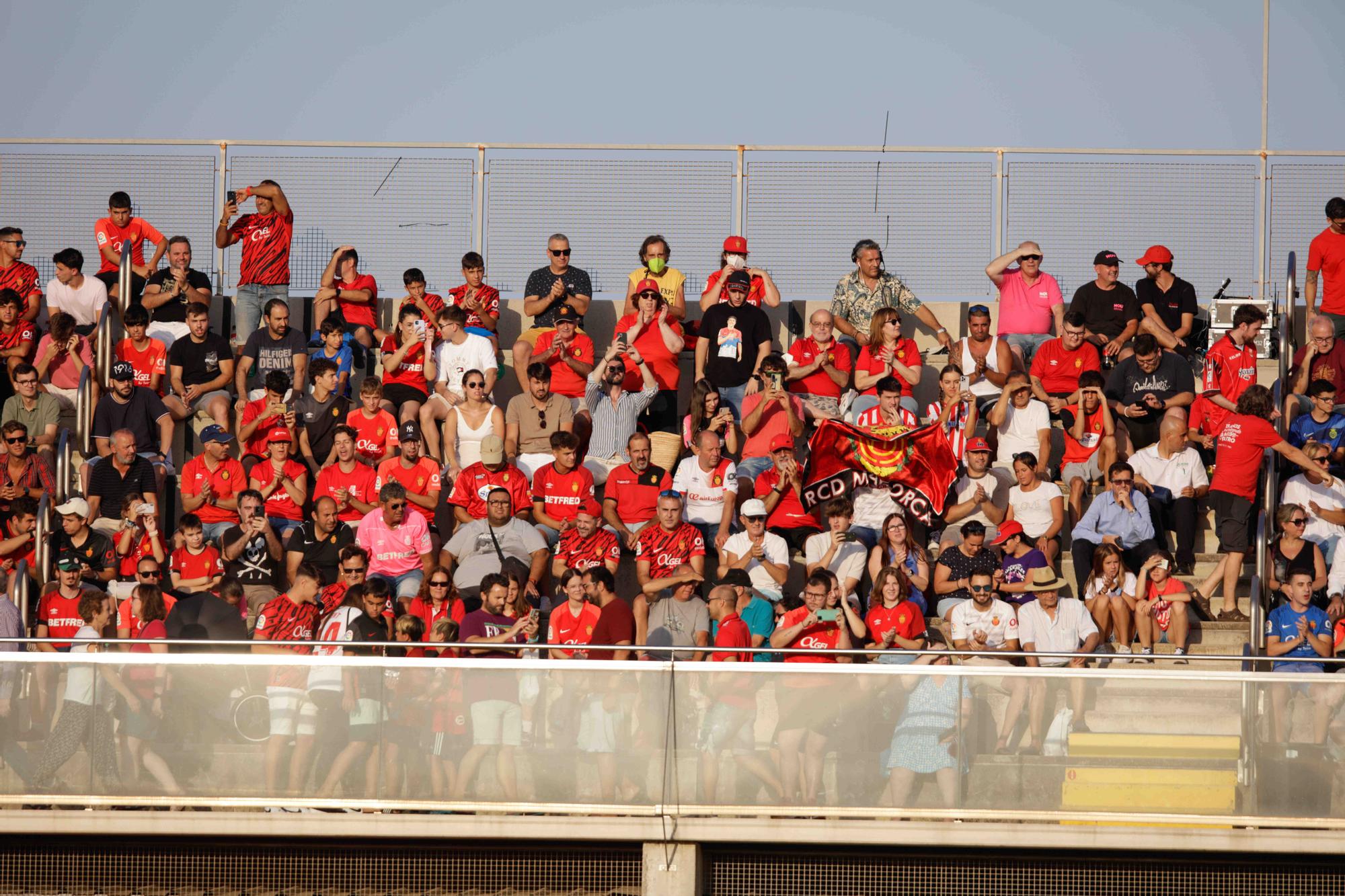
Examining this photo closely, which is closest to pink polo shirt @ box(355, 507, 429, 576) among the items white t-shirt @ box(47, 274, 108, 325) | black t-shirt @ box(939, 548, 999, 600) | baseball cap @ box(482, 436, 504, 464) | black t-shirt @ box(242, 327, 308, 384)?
baseball cap @ box(482, 436, 504, 464)

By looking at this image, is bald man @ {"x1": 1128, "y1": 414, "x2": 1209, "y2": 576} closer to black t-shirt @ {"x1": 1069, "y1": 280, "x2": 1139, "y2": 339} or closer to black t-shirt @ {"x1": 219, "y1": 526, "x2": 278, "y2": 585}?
black t-shirt @ {"x1": 1069, "y1": 280, "x2": 1139, "y2": 339}

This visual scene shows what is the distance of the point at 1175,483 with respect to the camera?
14586 millimetres

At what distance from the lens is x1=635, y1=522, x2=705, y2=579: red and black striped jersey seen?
1395 cm

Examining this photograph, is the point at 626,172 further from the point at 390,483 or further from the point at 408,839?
the point at 408,839

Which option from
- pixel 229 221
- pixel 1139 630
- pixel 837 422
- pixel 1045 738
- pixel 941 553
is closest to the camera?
pixel 1045 738

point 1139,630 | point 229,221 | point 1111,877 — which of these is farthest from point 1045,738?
point 229,221

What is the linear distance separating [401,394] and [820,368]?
3.56m

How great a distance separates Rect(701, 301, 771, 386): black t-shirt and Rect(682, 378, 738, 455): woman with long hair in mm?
620

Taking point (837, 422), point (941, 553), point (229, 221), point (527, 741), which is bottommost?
point (527, 741)

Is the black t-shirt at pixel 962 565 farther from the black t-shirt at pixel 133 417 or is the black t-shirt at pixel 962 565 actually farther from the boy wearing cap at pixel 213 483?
the black t-shirt at pixel 133 417

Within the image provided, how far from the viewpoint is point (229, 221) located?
18625 mm

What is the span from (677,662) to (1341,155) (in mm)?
10534

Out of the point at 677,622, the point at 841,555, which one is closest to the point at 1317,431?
the point at 841,555

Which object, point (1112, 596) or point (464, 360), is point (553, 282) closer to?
point (464, 360)
